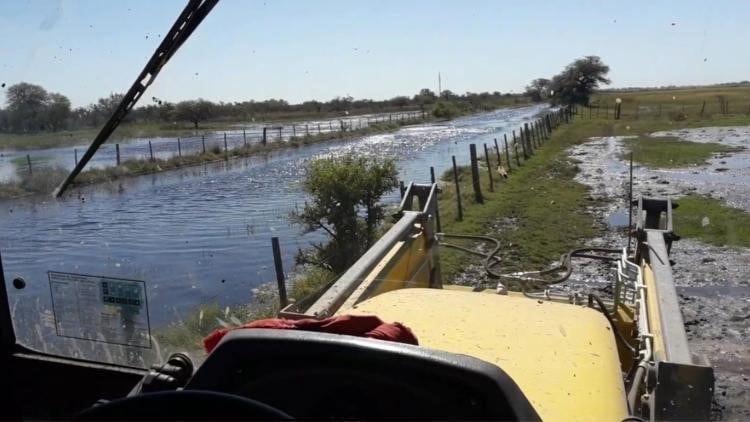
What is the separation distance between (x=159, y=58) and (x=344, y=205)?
808 centimetres

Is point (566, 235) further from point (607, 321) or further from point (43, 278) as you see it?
point (43, 278)

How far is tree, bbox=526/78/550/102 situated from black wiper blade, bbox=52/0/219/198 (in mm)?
2768

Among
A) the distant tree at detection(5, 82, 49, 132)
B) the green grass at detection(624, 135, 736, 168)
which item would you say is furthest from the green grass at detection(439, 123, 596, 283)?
the distant tree at detection(5, 82, 49, 132)

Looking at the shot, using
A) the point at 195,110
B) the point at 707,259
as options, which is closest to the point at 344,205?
the point at 707,259

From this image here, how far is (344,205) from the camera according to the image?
987cm

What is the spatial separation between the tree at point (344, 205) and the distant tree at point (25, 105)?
708cm

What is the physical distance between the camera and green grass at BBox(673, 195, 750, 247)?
295 inches

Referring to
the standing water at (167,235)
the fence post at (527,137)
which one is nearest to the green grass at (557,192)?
the fence post at (527,137)

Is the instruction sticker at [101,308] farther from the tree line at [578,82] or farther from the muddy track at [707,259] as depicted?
the muddy track at [707,259]

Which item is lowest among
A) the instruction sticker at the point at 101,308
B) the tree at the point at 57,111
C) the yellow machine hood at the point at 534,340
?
the yellow machine hood at the point at 534,340

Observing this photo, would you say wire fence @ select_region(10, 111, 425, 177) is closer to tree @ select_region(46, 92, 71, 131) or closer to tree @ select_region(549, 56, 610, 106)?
tree @ select_region(46, 92, 71, 131)

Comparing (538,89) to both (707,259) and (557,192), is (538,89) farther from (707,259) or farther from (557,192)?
(707,259)

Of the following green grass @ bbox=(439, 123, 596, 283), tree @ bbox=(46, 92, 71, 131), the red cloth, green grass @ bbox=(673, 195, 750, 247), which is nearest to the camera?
the red cloth

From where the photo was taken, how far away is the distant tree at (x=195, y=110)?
3.28 m
